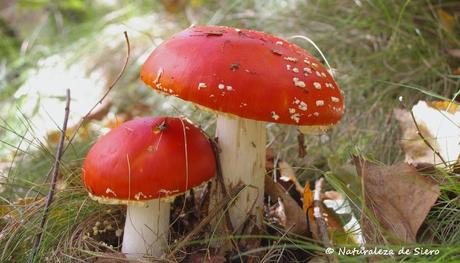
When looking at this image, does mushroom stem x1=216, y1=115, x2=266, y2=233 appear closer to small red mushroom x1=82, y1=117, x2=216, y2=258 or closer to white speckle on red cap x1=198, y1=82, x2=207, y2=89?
small red mushroom x1=82, y1=117, x2=216, y2=258

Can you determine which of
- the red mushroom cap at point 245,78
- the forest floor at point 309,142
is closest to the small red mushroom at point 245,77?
the red mushroom cap at point 245,78

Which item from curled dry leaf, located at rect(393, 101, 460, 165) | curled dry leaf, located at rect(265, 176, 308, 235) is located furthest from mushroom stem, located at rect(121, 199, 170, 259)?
curled dry leaf, located at rect(393, 101, 460, 165)

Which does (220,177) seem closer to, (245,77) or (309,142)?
(245,77)

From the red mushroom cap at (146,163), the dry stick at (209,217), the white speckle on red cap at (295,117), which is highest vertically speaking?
the white speckle on red cap at (295,117)

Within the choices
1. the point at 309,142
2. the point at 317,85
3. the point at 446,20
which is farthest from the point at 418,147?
the point at 446,20

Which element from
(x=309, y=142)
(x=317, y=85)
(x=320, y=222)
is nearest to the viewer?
(x=317, y=85)

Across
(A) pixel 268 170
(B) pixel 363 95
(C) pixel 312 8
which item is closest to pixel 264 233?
(A) pixel 268 170

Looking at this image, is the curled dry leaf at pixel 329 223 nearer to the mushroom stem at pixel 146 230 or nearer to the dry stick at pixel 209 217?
the dry stick at pixel 209 217
